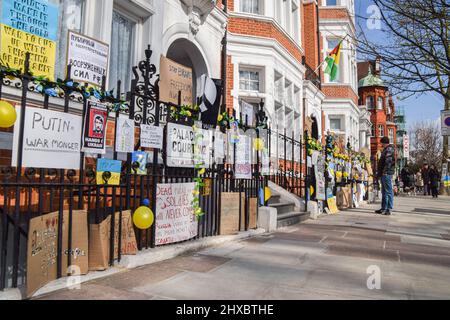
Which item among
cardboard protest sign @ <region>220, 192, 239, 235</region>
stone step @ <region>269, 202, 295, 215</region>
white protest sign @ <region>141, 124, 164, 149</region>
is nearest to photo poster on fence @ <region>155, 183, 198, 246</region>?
white protest sign @ <region>141, 124, 164, 149</region>

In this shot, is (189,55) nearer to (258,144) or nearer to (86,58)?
(258,144)

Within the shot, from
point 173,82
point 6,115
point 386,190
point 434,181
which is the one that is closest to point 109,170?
point 6,115

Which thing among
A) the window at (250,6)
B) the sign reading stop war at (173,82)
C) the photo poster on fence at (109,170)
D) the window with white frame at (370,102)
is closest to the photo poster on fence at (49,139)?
the photo poster on fence at (109,170)

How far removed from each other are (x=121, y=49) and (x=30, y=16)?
2595 mm

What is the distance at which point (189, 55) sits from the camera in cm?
899

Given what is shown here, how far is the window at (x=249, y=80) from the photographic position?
37.5 ft

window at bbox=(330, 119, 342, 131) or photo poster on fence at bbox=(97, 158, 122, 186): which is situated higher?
window at bbox=(330, 119, 342, 131)

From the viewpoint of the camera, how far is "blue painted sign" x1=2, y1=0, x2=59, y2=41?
3771 millimetres

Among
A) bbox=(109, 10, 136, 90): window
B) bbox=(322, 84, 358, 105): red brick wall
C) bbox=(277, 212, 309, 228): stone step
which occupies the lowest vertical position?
bbox=(277, 212, 309, 228): stone step

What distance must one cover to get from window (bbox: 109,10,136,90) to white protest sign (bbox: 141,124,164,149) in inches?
90.7

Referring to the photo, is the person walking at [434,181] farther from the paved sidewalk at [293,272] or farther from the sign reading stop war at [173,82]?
the sign reading stop war at [173,82]

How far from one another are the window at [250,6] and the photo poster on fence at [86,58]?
8588 mm

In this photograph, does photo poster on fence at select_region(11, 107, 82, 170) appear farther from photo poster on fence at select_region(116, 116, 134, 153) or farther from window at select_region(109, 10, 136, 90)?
window at select_region(109, 10, 136, 90)
